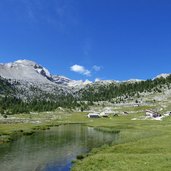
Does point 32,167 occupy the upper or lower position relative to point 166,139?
lower

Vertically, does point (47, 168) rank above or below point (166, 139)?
below

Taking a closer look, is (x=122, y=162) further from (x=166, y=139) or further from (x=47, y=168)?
(x=166, y=139)

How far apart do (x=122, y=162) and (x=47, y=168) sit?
13.1 metres

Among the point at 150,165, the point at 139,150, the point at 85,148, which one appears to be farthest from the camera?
the point at 85,148

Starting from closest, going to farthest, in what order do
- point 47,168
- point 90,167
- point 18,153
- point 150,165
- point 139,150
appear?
point 150,165, point 90,167, point 47,168, point 139,150, point 18,153

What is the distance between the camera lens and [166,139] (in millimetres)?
67562

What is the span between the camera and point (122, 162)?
45.5m

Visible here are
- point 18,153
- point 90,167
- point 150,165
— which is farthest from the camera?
point 18,153

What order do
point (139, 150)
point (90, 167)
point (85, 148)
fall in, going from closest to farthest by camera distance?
point (90, 167), point (139, 150), point (85, 148)

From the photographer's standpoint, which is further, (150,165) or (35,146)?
(35,146)

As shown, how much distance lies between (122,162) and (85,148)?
26738mm

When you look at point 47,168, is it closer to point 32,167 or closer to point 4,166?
point 32,167

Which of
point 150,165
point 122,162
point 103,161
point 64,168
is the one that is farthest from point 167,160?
point 64,168

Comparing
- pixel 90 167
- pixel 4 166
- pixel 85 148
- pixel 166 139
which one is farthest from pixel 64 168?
pixel 166 139
